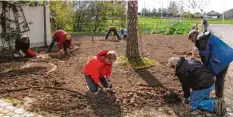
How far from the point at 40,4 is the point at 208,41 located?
1018cm

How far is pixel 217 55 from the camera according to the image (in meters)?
5.64

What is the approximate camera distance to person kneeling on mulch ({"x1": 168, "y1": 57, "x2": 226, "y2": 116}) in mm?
5461

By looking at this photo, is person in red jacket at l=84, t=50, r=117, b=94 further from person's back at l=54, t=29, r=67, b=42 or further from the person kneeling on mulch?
person's back at l=54, t=29, r=67, b=42

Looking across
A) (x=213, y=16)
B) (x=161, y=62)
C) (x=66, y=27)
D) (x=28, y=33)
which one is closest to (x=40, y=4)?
(x=28, y=33)

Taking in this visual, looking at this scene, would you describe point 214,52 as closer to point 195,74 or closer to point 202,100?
point 195,74

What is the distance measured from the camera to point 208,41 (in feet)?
18.4

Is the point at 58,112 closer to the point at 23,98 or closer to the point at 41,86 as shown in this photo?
the point at 23,98

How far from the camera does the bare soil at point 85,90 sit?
561 centimetres

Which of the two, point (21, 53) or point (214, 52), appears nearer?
point (214, 52)

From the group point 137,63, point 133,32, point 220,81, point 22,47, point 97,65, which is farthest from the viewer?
point 22,47

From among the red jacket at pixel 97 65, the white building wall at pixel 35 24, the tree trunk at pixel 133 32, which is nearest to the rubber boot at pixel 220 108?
the red jacket at pixel 97 65

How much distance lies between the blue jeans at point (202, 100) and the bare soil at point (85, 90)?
4.7 inches

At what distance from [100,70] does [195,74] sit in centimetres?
178

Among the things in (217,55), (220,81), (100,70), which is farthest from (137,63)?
(217,55)
